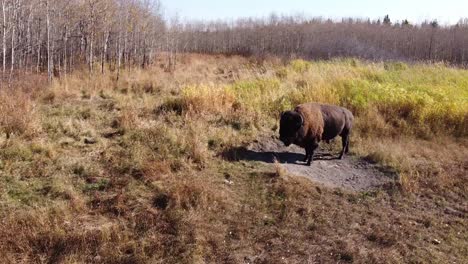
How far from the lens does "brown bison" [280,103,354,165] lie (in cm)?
834

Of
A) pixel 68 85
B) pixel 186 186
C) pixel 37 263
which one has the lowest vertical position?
pixel 37 263

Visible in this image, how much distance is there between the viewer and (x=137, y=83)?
53.4 feet

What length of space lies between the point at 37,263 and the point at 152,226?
4.95ft

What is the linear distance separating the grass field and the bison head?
876 mm

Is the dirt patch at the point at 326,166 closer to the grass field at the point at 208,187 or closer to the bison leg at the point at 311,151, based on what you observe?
the bison leg at the point at 311,151

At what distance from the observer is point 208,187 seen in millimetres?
6973

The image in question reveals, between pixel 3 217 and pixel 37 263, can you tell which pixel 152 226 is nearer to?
pixel 37 263

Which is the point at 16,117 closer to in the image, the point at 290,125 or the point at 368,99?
the point at 290,125

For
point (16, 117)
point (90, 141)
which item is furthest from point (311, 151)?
point (16, 117)

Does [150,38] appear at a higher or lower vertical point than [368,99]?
higher

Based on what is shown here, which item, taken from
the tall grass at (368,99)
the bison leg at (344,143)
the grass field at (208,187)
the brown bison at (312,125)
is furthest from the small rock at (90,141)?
the bison leg at (344,143)

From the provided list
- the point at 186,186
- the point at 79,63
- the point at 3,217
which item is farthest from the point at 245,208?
the point at 79,63

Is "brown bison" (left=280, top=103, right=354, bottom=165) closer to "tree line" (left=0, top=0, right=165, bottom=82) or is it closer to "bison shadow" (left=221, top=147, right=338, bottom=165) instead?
"bison shadow" (left=221, top=147, right=338, bottom=165)

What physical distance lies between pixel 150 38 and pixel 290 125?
22.6m
